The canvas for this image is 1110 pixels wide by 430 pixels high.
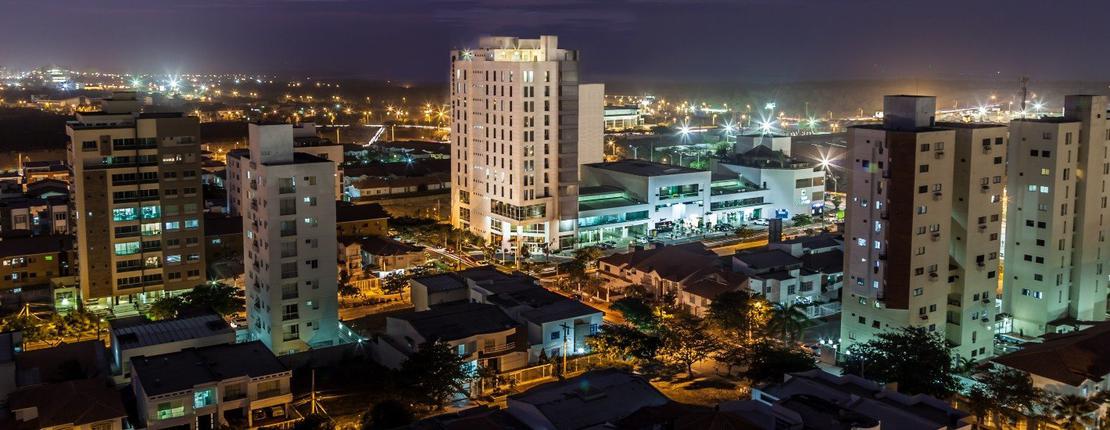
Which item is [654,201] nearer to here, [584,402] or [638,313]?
[638,313]

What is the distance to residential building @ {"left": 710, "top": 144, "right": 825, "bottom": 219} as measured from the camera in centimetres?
4566

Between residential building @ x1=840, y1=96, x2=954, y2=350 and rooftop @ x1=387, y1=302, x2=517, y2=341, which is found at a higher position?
residential building @ x1=840, y1=96, x2=954, y2=350

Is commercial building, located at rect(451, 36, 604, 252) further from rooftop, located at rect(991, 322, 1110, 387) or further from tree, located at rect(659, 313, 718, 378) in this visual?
rooftop, located at rect(991, 322, 1110, 387)

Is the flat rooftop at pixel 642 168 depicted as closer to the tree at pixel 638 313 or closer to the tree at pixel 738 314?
the tree at pixel 638 313

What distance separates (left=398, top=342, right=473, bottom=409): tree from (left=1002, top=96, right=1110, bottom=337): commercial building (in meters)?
17.6

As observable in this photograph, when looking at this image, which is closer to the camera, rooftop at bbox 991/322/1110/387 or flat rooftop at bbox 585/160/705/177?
rooftop at bbox 991/322/1110/387

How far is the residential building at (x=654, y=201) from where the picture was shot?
134 feet

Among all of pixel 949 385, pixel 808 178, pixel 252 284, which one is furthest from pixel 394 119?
pixel 949 385

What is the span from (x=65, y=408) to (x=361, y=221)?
2101 cm

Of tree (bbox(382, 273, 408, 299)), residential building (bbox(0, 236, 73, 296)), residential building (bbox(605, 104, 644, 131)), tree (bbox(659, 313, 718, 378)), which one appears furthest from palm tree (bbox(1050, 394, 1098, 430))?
residential building (bbox(605, 104, 644, 131))

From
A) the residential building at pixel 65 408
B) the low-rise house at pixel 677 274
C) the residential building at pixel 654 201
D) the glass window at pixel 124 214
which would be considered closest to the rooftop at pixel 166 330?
the residential building at pixel 65 408

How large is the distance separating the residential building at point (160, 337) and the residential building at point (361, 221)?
14035 mm

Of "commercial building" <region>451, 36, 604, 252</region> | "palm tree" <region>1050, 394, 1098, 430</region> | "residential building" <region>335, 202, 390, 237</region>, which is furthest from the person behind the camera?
"residential building" <region>335, 202, 390, 237</region>

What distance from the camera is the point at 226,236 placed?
34.2m
